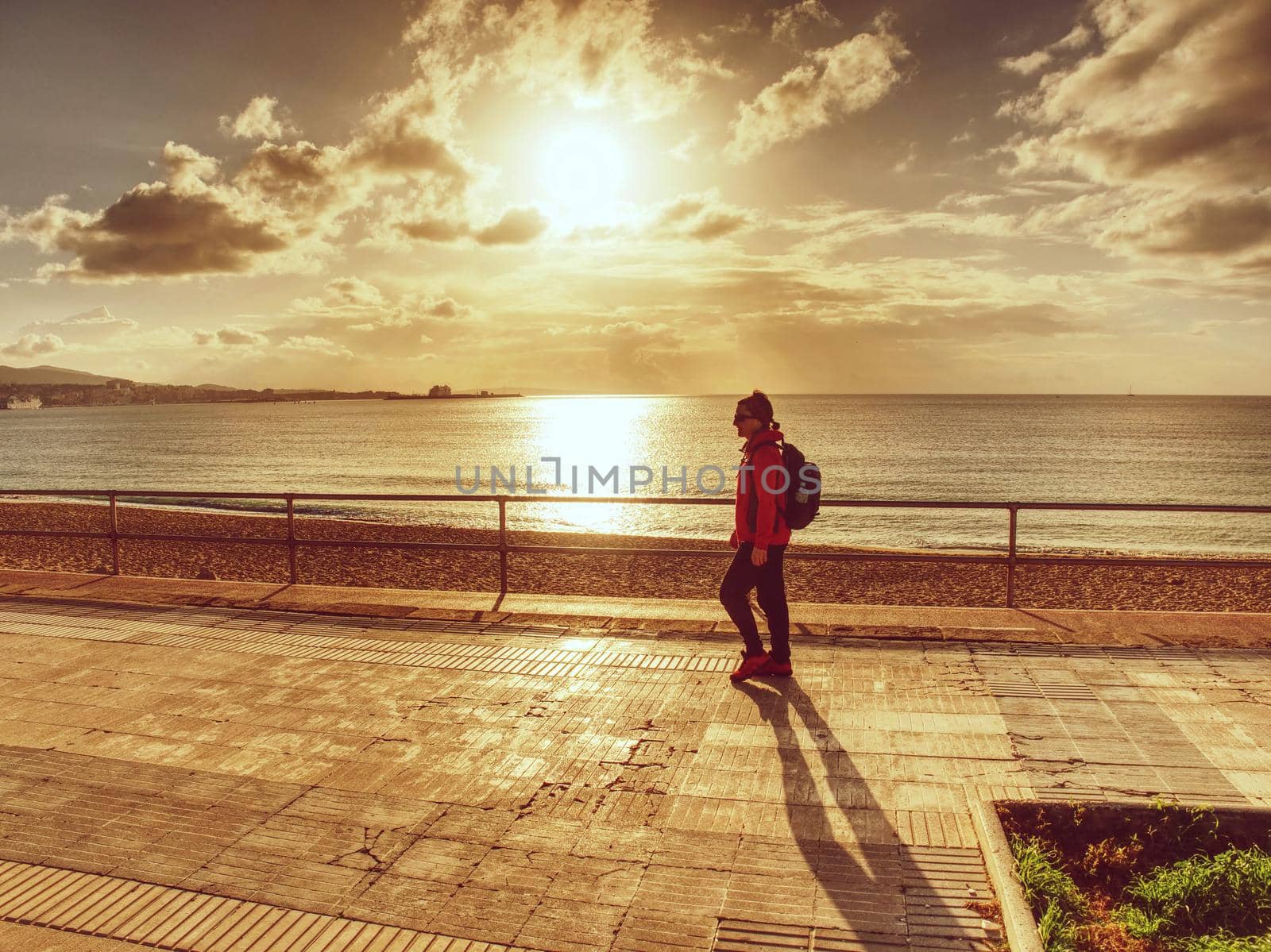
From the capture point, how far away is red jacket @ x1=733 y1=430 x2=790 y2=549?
17.4 ft

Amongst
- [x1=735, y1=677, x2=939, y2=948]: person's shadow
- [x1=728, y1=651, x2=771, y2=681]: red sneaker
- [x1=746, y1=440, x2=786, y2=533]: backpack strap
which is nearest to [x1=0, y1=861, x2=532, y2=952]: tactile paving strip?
[x1=735, y1=677, x2=939, y2=948]: person's shadow

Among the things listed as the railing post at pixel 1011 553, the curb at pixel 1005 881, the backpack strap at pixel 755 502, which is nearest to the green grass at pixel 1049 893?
the curb at pixel 1005 881

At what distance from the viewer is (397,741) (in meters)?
4.68

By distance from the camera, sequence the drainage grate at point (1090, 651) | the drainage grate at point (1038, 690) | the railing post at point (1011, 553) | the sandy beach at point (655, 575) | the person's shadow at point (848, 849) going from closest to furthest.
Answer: the person's shadow at point (848, 849) → the drainage grate at point (1038, 690) → the drainage grate at point (1090, 651) → the railing post at point (1011, 553) → the sandy beach at point (655, 575)

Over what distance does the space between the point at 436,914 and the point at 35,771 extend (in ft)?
8.40

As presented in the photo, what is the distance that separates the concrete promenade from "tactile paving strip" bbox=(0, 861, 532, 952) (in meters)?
0.01

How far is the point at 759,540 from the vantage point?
5.38m

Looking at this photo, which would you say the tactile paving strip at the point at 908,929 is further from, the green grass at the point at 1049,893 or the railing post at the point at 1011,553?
the railing post at the point at 1011,553

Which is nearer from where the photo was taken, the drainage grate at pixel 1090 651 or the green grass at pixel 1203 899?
the green grass at pixel 1203 899

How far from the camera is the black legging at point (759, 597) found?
561 cm

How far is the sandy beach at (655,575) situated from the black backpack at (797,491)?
9461 millimetres

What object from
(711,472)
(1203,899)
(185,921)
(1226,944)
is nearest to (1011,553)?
(1203,899)

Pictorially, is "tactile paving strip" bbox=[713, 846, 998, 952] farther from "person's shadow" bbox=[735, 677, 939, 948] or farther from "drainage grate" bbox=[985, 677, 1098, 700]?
"drainage grate" bbox=[985, 677, 1098, 700]

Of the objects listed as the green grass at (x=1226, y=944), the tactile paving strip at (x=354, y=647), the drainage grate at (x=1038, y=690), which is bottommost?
the tactile paving strip at (x=354, y=647)
